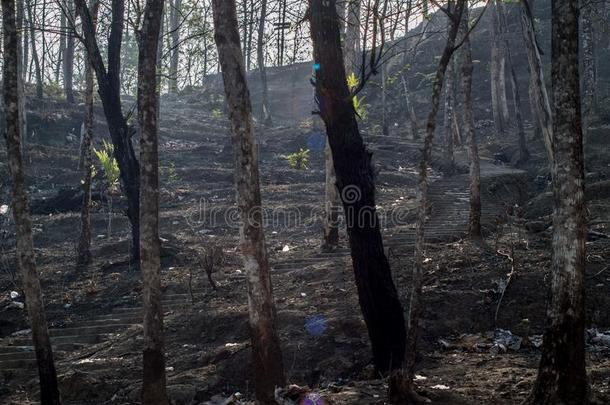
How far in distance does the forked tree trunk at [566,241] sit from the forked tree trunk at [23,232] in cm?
515

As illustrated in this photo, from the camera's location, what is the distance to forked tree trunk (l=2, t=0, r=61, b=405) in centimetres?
708

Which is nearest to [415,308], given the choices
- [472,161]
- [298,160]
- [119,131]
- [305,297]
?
[305,297]

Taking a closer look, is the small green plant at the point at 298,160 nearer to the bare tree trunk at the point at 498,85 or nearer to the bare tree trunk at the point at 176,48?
the bare tree trunk at the point at 176,48

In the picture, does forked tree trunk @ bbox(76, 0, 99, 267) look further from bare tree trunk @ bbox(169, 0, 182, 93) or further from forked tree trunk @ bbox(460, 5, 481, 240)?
forked tree trunk @ bbox(460, 5, 481, 240)

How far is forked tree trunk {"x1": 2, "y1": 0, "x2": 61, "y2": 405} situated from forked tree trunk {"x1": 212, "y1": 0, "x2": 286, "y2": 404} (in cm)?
255

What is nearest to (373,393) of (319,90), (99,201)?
(319,90)

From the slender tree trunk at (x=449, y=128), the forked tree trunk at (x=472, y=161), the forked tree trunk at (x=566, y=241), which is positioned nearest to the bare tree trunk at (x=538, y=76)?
the forked tree trunk at (x=472, y=161)

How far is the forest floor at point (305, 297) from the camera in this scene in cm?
743

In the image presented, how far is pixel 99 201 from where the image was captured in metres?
19.3

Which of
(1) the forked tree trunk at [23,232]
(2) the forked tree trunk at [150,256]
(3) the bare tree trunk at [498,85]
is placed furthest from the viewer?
(3) the bare tree trunk at [498,85]

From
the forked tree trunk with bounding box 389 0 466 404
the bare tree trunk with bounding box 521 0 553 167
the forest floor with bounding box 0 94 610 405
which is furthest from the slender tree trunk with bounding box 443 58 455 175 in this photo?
the forked tree trunk with bounding box 389 0 466 404

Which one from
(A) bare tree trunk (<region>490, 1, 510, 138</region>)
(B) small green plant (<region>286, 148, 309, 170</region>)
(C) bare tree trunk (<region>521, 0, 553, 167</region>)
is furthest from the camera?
(A) bare tree trunk (<region>490, 1, 510, 138</region>)

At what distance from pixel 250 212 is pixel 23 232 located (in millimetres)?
2890

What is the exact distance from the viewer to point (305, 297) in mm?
10305
